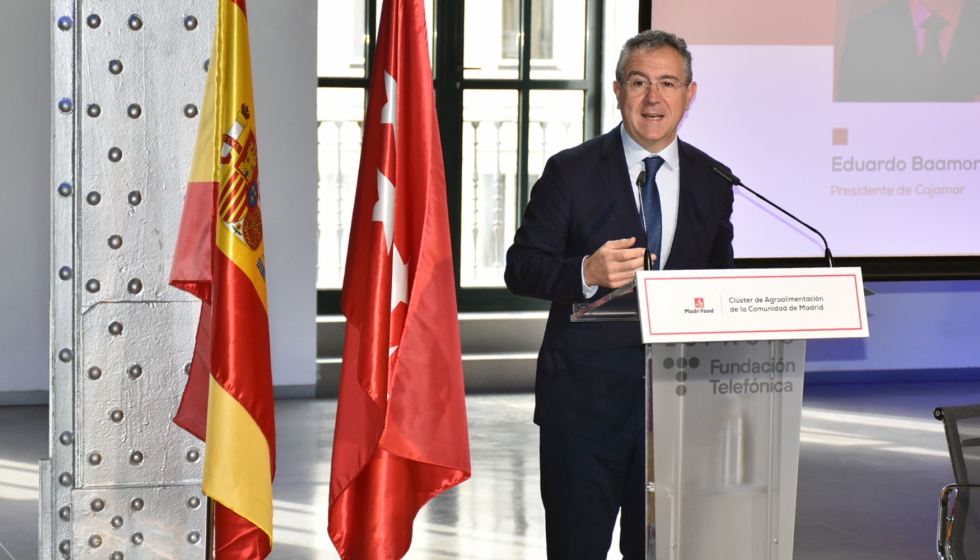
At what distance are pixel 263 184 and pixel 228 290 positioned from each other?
4.33m

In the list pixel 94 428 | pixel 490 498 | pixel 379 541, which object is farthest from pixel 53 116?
pixel 490 498

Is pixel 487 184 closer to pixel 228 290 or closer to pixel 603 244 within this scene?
pixel 603 244

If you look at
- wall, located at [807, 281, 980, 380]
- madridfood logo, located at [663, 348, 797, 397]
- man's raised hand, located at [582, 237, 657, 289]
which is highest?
man's raised hand, located at [582, 237, 657, 289]

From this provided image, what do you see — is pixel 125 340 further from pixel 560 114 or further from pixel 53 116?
pixel 560 114

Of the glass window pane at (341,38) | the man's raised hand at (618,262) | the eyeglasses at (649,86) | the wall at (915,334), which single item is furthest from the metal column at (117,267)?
the wall at (915,334)

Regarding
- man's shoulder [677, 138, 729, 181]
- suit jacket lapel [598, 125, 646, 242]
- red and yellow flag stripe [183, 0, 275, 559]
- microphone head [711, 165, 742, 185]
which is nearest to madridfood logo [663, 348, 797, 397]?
microphone head [711, 165, 742, 185]

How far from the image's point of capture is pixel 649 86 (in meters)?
2.28

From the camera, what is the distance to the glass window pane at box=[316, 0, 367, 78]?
7172 mm

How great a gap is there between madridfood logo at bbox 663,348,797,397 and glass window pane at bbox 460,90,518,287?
5.64 metres

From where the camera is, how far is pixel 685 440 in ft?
6.23

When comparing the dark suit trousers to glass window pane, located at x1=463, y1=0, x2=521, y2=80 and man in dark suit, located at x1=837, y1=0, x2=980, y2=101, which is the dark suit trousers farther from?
glass window pane, located at x1=463, y1=0, x2=521, y2=80

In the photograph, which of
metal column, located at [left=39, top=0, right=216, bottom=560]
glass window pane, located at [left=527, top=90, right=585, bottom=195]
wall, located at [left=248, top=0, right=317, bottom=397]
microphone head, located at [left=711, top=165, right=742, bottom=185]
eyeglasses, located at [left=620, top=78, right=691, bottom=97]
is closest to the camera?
metal column, located at [left=39, top=0, right=216, bottom=560]

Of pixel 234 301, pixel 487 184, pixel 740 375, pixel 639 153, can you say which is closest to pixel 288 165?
pixel 487 184

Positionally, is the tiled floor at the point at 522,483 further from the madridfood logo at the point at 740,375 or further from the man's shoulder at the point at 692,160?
the madridfood logo at the point at 740,375
